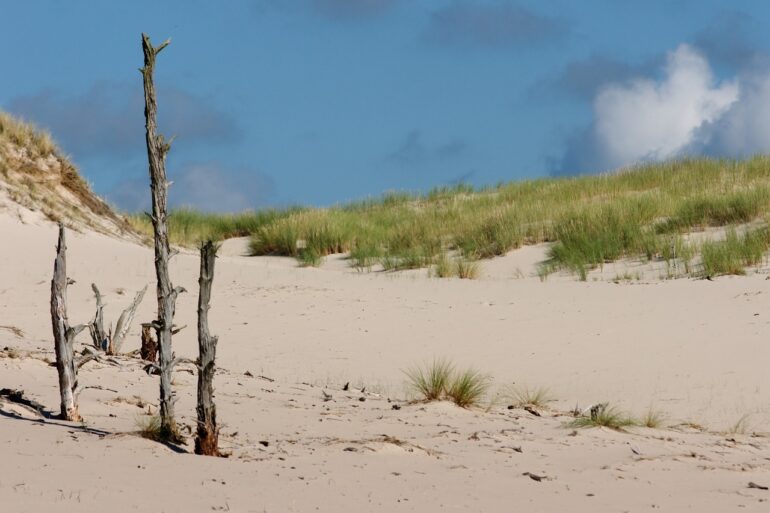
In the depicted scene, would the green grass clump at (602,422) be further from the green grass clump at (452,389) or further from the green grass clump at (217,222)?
the green grass clump at (217,222)

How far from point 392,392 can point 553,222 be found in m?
9.16

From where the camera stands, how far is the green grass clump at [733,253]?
12523mm

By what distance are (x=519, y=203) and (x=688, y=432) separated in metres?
14.1

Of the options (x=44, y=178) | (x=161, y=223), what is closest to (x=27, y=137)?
(x=44, y=178)

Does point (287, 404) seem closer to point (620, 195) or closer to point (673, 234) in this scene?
point (673, 234)

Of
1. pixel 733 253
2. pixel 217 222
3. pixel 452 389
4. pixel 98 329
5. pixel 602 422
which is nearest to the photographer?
pixel 602 422

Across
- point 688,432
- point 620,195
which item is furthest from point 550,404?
point 620,195

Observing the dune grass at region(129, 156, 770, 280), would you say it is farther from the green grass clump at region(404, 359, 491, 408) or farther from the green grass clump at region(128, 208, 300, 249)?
the green grass clump at region(404, 359, 491, 408)

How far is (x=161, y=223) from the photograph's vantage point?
500cm

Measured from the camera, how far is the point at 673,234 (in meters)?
15.0

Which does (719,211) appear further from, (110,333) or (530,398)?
(110,333)

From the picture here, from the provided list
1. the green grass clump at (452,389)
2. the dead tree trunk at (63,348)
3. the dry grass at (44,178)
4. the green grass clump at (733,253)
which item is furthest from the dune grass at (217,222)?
the dead tree trunk at (63,348)

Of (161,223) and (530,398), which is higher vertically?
(161,223)

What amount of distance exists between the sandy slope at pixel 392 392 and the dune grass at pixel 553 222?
4.11ft
